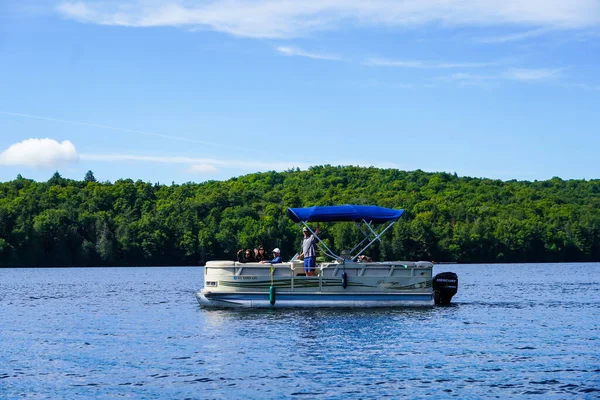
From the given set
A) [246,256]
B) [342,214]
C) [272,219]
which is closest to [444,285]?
[342,214]

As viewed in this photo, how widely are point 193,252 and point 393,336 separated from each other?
108 metres

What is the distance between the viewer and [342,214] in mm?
35406

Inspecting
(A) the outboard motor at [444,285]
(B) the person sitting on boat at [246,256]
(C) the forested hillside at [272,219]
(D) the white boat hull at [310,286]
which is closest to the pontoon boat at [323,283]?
(D) the white boat hull at [310,286]

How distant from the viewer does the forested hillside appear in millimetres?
127938

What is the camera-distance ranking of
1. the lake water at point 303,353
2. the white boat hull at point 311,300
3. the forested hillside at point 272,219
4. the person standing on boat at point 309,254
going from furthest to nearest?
the forested hillside at point 272,219 → the person standing on boat at point 309,254 → the white boat hull at point 311,300 → the lake water at point 303,353

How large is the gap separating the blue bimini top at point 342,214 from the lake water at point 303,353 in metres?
3.70

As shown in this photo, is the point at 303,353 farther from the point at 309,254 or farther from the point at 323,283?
Answer: the point at 309,254

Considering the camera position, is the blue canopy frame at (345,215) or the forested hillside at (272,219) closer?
the blue canopy frame at (345,215)

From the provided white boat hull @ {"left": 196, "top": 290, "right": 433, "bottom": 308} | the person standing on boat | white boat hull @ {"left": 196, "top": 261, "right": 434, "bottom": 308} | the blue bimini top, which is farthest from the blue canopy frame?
white boat hull @ {"left": 196, "top": 290, "right": 433, "bottom": 308}

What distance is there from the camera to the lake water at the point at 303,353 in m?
20.0

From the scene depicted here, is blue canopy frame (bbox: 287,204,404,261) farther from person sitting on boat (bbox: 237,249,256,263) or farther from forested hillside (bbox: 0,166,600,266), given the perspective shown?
forested hillside (bbox: 0,166,600,266)

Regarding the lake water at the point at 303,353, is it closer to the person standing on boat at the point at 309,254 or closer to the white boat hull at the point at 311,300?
the white boat hull at the point at 311,300

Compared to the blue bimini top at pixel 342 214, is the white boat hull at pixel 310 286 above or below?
below

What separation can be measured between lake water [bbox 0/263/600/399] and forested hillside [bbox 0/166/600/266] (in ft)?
272
